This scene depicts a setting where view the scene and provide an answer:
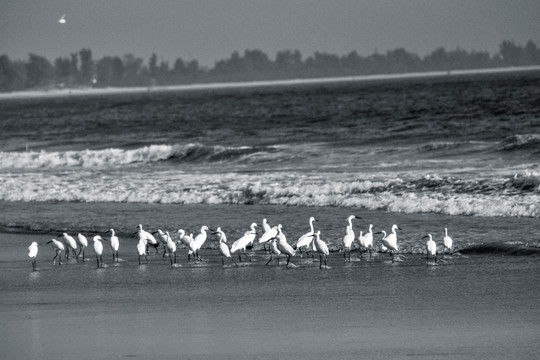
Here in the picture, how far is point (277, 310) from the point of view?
421 inches

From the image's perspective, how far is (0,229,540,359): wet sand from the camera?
9.10 meters

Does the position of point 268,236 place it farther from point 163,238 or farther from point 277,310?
point 277,310

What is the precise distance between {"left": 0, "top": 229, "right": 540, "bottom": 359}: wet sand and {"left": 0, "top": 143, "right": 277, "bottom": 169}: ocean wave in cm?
1976

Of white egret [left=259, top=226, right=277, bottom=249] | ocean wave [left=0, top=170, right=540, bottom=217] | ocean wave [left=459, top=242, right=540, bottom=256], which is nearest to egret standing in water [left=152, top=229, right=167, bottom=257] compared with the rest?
white egret [left=259, top=226, right=277, bottom=249]

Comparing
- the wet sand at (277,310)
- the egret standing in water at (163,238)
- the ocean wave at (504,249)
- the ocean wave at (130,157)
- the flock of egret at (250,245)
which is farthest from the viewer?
the ocean wave at (130,157)

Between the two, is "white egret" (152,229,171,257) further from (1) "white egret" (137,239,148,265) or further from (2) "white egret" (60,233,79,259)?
(2) "white egret" (60,233,79,259)

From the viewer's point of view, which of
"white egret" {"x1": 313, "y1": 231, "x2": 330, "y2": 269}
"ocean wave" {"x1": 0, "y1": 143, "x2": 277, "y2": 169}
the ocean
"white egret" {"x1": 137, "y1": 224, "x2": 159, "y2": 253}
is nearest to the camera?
the ocean

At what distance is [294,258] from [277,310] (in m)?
4.06

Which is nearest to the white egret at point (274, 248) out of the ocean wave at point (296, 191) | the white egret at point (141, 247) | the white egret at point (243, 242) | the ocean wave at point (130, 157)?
the white egret at point (243, 242)

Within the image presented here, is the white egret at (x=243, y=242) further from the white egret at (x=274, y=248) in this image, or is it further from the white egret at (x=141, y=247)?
the white egret at (x=141, y=247)

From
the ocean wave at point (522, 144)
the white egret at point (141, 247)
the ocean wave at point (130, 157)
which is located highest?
the ocean wave at point (522, 144)

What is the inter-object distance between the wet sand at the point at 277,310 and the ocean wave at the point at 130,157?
778 inches

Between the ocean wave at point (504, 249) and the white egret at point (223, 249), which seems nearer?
the ocean wave at point (504, 249)

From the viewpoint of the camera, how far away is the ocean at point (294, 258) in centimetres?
952
